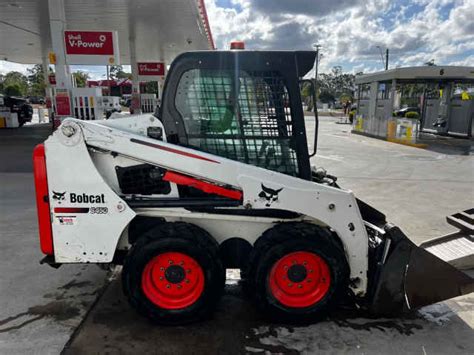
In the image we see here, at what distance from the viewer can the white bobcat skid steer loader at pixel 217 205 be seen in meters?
3.08

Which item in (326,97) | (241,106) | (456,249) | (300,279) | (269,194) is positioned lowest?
(300,279)

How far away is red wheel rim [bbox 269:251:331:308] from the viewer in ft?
10.5

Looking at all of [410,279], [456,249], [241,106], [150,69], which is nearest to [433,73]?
[456,249]

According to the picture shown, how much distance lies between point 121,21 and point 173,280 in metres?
15.5

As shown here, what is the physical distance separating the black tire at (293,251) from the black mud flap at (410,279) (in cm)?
30

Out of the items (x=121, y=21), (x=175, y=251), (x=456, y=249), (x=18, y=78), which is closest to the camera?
(x=175, y=251)

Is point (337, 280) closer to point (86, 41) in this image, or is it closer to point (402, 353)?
point (402, 353)

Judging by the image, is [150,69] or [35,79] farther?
[35,79]

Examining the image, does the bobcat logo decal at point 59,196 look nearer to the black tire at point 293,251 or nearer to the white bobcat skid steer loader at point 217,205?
the white bobcat skid steer loader at point 217,205

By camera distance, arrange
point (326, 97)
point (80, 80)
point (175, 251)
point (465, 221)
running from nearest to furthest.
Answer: point (175, 251)
point (465, 221)
point (80, 80)
point (326, 97)

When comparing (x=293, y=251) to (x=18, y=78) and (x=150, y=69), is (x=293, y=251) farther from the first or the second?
(x=18, y=78)

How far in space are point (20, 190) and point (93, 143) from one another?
5.71 meters

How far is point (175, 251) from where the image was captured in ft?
10.1

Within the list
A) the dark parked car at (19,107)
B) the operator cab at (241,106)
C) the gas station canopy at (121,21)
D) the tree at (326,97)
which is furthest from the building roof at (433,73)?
the tree at (326,97)
